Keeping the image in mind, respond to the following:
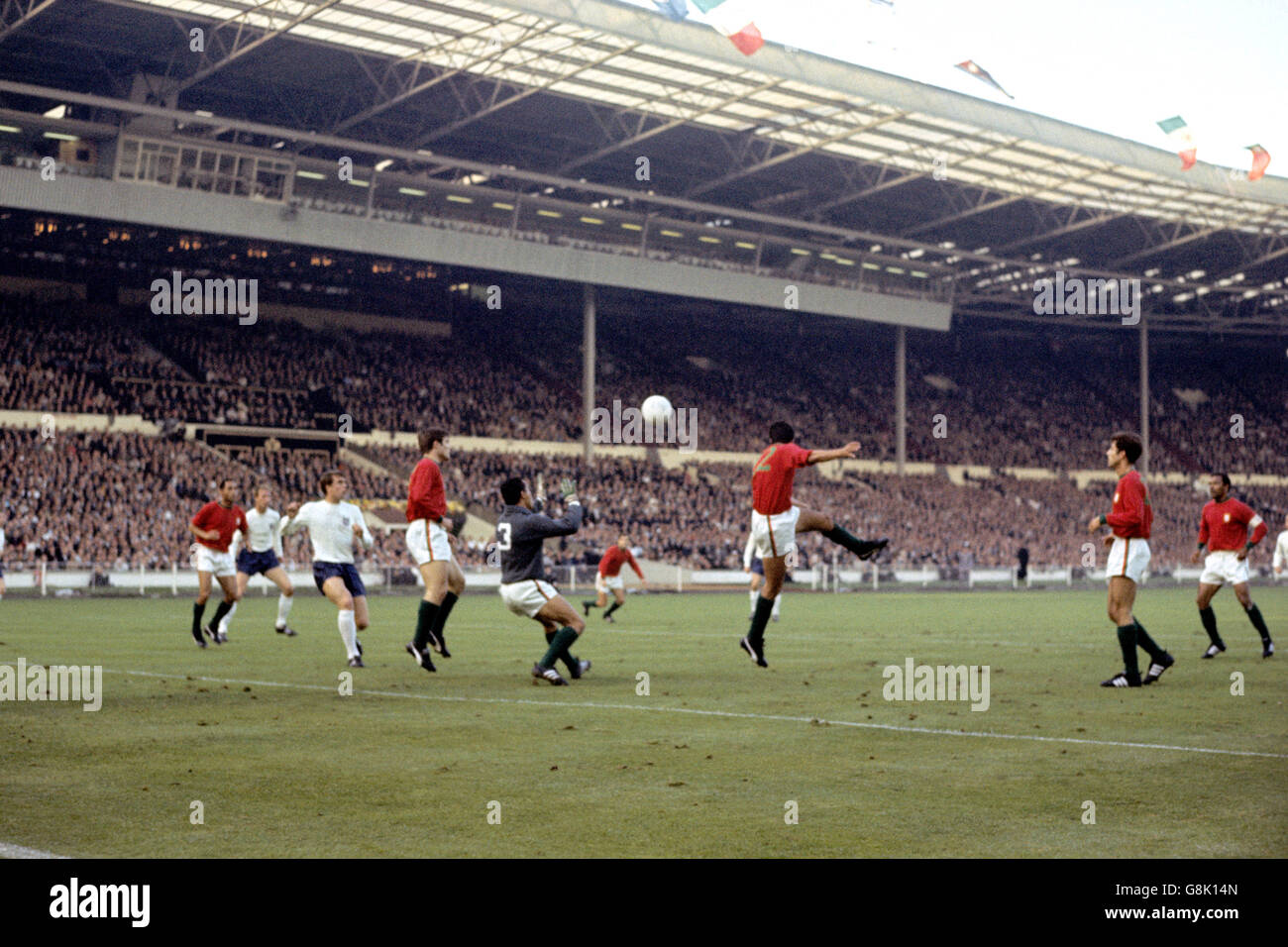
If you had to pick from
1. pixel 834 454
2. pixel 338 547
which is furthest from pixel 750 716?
pixel 338 547

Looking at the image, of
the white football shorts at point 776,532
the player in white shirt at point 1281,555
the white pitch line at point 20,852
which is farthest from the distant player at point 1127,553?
the white pitch line at point 20,852

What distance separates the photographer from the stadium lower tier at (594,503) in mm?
42562

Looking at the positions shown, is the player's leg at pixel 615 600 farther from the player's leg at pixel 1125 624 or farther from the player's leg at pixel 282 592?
the player's leg at pixel 1125 624

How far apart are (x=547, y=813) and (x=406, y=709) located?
192 inches

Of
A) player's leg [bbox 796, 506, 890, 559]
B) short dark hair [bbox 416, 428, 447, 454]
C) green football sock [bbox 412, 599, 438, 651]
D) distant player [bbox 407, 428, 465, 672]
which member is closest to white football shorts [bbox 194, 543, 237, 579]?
distant player [bbox 407, 428, 465, 672]

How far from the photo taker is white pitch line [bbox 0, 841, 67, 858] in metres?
6.11

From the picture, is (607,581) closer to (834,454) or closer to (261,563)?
(261,563)

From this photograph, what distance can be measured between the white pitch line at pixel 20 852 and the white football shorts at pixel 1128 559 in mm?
10403

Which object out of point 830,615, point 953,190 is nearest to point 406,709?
point 830,615

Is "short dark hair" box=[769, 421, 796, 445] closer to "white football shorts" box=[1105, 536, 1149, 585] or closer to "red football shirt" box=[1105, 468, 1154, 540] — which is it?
"red football shirt" box=[1105, 468, 1154, 540]

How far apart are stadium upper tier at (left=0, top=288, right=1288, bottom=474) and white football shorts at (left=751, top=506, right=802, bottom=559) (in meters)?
40.3

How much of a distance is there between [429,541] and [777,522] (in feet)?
12.0

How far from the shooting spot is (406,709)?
11.9 meters
